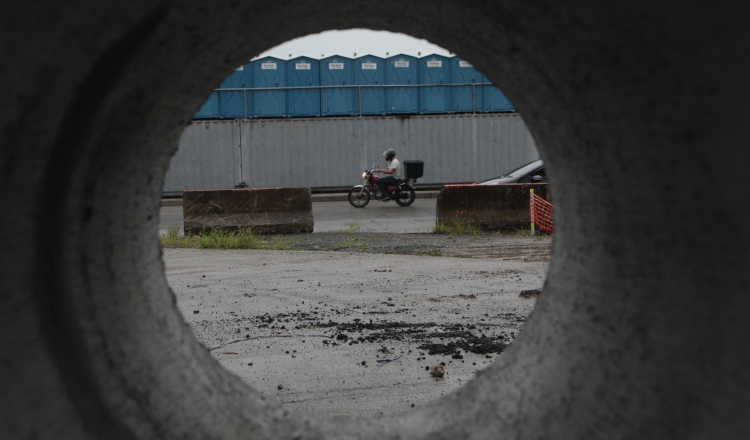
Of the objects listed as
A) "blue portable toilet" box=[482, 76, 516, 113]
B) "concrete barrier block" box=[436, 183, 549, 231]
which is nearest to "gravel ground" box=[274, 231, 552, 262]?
"concrete barrier block" box=[436, 183, 549, 231]

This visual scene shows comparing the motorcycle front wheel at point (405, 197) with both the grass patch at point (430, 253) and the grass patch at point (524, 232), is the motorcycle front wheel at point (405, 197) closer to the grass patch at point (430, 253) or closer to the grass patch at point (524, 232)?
the grass patch at point (524, 232)

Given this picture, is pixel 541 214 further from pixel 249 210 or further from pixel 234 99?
pixel 234 99

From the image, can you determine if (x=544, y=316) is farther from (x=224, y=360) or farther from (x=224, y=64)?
(x=224, y=360)

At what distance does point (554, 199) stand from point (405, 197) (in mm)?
15148

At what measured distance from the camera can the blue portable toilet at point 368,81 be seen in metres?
23.2


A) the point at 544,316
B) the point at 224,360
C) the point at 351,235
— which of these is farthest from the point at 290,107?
the point at 544,316

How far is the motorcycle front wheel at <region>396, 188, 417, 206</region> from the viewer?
56.7 feet

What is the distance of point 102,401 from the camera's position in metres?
1.40

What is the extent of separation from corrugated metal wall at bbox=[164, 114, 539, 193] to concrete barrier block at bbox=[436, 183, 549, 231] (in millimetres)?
11995

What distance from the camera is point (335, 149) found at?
23156 mm

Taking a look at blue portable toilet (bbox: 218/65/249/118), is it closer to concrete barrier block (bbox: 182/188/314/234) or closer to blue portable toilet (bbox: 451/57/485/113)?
blue portable toilet (bbox: 451/57/485/113)

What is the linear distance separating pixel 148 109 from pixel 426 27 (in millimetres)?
830

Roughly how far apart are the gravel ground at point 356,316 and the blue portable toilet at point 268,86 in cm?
1548

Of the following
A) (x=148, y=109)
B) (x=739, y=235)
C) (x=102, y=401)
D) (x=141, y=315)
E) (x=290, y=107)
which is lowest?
(x=102, y=401)
